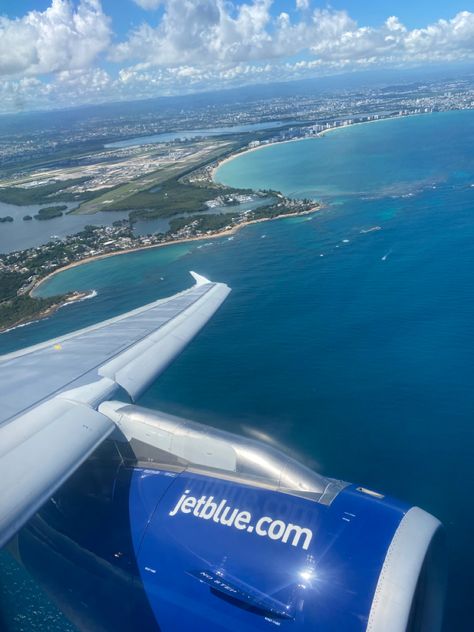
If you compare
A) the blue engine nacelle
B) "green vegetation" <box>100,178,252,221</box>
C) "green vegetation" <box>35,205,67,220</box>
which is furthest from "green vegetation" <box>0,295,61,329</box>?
"green vegetation" <box>35,205,67,220</box>

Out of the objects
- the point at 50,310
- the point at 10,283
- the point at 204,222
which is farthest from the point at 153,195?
the point at 50,310

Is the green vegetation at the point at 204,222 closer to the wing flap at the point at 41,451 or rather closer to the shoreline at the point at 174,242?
the shoreline at the point at 174,242

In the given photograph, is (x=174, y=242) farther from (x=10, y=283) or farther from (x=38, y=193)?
(x=38, y=193)

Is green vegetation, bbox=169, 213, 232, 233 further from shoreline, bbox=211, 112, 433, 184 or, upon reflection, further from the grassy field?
shoreline, bbox=211, 112, 433, 184

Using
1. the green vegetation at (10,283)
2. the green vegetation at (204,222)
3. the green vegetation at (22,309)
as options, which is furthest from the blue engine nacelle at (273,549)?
the green vegetation at (204,222)

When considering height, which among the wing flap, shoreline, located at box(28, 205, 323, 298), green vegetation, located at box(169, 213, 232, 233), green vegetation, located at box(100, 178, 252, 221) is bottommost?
the wing flap
